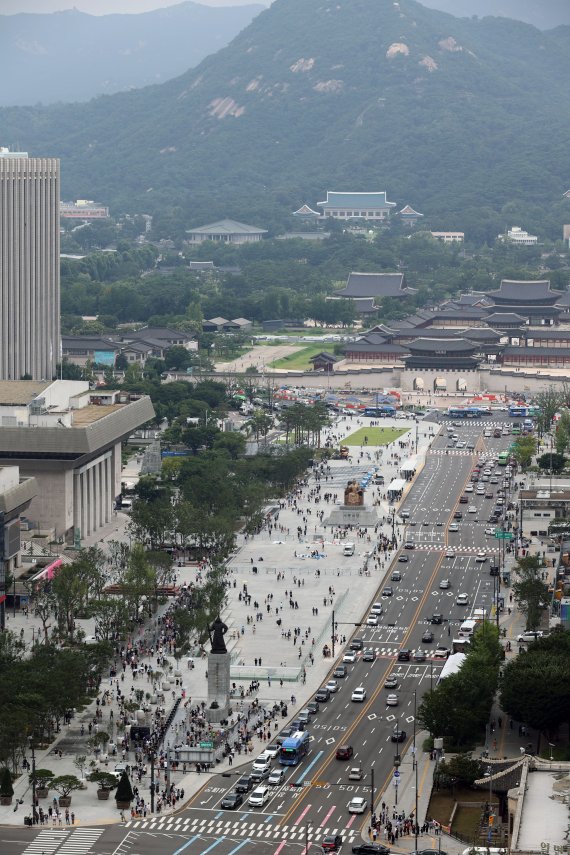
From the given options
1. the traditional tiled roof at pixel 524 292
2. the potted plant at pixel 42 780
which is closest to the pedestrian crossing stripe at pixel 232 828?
the potted plant at pixel 42 780

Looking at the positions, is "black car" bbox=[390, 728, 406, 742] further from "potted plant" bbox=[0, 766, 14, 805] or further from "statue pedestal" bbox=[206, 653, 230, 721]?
"potted plant" bbox=[0, 766, 14, 805]

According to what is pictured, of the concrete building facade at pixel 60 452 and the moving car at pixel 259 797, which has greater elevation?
the concrete building facade at pixel 60 452

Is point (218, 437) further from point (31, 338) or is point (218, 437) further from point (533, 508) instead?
point (533, 508)

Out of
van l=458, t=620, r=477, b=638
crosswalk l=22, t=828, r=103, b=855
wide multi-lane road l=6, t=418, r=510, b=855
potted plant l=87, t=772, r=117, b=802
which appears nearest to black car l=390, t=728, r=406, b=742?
wide multi-lane road l=6, t=418, r=510, b=855

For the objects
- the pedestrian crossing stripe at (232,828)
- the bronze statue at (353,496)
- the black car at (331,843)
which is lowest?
the pedestrian crossing stripe at (232,828)

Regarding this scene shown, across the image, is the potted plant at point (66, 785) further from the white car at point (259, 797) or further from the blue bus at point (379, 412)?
the blue bus at point (379, 412)

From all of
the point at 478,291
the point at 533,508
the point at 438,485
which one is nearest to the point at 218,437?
the point at 438,485
